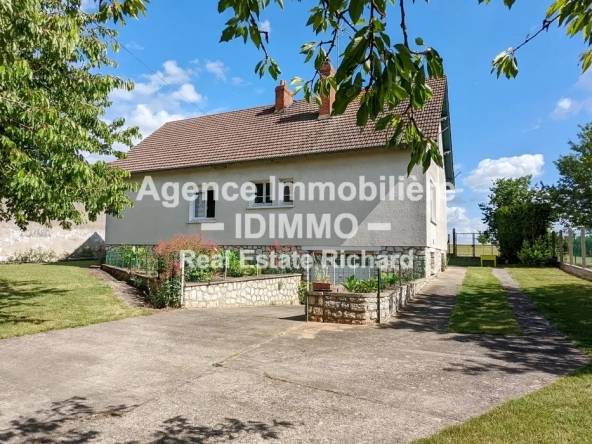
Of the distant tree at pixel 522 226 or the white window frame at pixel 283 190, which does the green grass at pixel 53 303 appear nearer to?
the white window frame at pixel 283 190

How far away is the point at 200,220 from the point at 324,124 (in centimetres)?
691

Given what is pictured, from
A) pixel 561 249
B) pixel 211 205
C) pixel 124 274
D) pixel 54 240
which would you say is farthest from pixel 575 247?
pixel 54 240

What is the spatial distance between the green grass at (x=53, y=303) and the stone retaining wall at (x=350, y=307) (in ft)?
14.7

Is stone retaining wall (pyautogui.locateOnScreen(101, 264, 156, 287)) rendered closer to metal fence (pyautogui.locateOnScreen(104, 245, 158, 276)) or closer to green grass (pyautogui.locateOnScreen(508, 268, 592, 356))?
metal fence (pyautogui.locateOnScreen(104, 245, 158, 276))

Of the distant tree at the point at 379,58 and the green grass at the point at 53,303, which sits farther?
the green grass at the point at 53,303

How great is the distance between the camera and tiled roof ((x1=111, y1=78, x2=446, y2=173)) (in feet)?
49.3

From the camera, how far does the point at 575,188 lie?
25766 mm

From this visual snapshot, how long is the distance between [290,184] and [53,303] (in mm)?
9234

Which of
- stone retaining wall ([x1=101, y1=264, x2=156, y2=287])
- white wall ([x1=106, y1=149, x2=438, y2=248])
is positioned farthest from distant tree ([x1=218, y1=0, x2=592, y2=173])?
white wall ([x1=106, y1=149, x2=438, y2=248])

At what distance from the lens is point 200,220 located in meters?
18.2

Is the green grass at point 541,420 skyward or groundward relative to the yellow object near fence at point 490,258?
groundward

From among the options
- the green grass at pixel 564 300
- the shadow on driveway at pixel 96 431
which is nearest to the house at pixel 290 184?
the green grass at pixel 564 300

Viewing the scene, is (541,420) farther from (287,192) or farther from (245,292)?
(287,192)

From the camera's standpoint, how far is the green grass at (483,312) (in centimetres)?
768
